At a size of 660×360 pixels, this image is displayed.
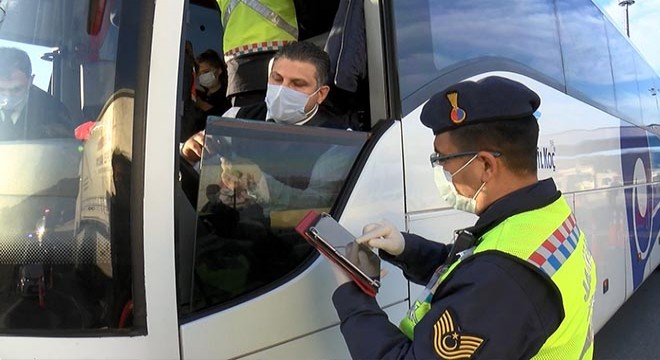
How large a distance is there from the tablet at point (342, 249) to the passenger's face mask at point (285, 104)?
2.05 feet

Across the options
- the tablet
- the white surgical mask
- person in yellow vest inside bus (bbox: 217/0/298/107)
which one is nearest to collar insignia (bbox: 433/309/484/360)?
the tablet

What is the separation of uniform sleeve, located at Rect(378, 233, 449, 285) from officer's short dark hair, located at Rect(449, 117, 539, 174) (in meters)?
0.47

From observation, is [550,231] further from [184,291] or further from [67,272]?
[67,272]

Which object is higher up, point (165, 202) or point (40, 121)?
point (40, 121)

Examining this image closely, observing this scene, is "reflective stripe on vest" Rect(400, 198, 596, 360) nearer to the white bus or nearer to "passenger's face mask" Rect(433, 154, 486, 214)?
"passenger's face mask" Rect(433, 154, 486, 214)

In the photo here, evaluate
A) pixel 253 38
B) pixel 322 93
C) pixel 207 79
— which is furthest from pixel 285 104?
→ pixel 207 79

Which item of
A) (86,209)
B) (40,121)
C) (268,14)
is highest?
(268,14)

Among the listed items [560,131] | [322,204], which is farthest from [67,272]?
[560,131]

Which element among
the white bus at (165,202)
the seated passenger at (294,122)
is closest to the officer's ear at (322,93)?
the seated passenger at (294,122)

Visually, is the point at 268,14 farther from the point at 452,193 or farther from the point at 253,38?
the point at 452,193

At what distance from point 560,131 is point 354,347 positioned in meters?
2.74

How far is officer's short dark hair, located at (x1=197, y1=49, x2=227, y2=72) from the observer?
3486 mm

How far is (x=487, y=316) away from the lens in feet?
3.67

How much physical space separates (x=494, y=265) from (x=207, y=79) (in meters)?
2.62
